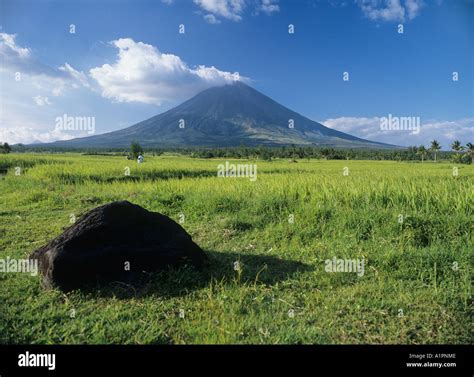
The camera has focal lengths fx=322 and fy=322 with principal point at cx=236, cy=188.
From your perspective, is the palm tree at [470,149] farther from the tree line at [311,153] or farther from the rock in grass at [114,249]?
the rock in grass at [114,249]

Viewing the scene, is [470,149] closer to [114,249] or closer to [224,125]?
[114,249]

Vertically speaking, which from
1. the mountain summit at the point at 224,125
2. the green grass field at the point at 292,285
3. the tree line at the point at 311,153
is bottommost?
the green grass field at the point at 292,285

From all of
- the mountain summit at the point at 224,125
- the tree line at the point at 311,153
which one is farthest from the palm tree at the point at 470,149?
the mountain summit at the point at 224,125

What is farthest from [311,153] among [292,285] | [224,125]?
[224,125]

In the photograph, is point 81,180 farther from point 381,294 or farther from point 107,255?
point 381,294

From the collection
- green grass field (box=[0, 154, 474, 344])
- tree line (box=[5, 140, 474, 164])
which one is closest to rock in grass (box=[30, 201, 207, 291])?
green grass field (box=[0, 154, 474, 344])
